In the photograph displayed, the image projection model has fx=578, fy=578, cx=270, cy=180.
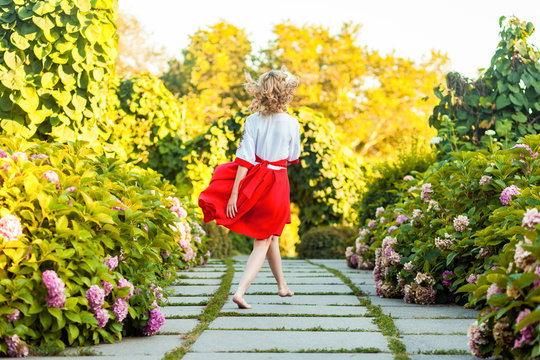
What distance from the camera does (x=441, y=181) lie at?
3.96 m

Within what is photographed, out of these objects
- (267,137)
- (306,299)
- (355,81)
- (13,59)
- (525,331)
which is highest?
(355,81)

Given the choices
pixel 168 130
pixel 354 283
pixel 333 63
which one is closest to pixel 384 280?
pixel 354 283

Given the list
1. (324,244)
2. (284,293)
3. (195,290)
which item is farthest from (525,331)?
(324,244)

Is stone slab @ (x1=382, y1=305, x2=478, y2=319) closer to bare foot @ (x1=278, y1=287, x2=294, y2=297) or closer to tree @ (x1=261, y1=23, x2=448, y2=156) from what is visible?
bare foot @ (x1=278, y1=287, x2=294, y2=297)

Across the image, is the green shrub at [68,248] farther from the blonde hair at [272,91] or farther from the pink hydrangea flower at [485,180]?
the pink hydrangea flower at [485,180]

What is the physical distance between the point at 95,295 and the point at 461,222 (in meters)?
2.19

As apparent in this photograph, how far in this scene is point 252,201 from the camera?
3.68 meters

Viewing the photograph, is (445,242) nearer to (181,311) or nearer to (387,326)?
(387,326)

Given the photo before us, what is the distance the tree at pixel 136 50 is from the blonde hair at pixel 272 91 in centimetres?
1919

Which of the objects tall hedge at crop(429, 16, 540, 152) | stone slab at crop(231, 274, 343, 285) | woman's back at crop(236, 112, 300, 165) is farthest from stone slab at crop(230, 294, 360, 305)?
tall hedge at crop(429, 16, 540, 152)

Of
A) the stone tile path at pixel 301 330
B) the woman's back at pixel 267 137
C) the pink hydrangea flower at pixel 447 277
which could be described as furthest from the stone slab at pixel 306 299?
the woman's back at pixel 267 137

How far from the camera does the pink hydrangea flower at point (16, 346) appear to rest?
223 centimetres

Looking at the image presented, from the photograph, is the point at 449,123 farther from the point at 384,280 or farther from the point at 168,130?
the point at 168,130

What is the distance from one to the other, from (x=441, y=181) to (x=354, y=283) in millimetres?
1257
